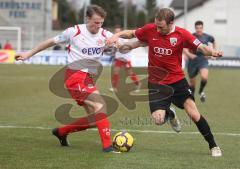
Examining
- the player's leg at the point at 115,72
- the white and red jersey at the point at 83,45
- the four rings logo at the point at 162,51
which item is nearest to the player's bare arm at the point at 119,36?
the white and red jersey at the point at 83,45

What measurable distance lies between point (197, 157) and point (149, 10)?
107 m

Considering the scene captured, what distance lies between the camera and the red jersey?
28.3 feet

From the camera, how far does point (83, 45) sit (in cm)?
895

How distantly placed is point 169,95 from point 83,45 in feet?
4.92

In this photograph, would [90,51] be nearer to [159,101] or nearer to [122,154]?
[159,101]

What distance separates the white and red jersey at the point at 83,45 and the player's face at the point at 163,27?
862 mm

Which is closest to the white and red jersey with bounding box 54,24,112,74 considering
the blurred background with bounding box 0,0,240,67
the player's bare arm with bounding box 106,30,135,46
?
the player's bare arm with bounding box 106,30,135,46

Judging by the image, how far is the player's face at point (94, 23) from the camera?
8.76 metres

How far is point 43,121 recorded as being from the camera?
12.3 metres

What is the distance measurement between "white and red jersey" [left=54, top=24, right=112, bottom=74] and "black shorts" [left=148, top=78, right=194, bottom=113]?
1049mm

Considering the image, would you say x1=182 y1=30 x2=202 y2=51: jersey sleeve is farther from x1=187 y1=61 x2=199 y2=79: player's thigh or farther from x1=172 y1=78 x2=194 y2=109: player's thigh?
x1=187 y1=61 x2=199 y2=79: player's thigh

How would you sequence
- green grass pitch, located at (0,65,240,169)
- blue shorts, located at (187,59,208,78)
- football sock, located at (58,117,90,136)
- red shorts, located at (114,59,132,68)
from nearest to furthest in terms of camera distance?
green grass pitch, located at (0,65,240,169), football sock, located at (58,117,90,136), blue shorts, located at (187,59,208,78), red shorts, located at (114,59,132,68)

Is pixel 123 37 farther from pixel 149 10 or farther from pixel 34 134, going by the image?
pixel 149 10

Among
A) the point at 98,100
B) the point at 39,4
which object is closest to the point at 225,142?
the point at 98,100
